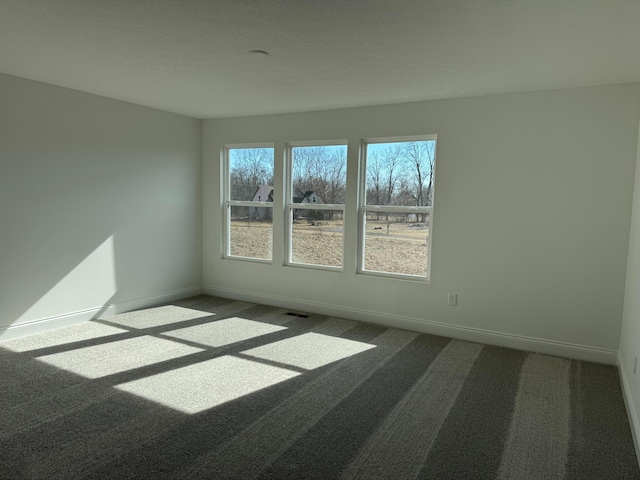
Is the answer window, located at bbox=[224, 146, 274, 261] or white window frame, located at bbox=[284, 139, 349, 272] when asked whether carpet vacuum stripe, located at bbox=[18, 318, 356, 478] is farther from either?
window, located at bbox=[224, 146, 274, 261]

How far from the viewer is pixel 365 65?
3061 mm

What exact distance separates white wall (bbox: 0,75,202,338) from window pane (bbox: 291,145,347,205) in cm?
142

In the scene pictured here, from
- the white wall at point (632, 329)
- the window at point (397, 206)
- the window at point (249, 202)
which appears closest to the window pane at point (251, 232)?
the window at point (249, 202)

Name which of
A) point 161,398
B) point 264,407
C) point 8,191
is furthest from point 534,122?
point 8,191

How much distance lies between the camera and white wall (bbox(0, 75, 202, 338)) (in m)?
3.72

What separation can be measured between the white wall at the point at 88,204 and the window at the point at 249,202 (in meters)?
0.45

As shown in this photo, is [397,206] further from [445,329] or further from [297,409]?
[297,409]

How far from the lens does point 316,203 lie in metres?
5.02

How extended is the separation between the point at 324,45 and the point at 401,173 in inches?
81.1

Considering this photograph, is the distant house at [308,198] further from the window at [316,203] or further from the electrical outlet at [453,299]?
the electrical outlet at [453,299]

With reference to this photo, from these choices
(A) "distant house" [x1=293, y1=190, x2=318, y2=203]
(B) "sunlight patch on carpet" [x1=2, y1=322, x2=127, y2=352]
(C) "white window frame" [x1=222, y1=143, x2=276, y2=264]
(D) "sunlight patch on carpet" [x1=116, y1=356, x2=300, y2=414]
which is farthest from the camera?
(C) "white window frame" [x1=222, y1=143, x2=276, y2=264]

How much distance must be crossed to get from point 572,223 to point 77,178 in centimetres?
464

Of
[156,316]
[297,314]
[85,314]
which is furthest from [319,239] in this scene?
[85,314]

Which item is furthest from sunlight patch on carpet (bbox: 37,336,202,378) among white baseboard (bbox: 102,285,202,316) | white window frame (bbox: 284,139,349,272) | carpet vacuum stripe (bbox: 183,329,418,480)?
white window frame (bbox: 284,139,349,272)
